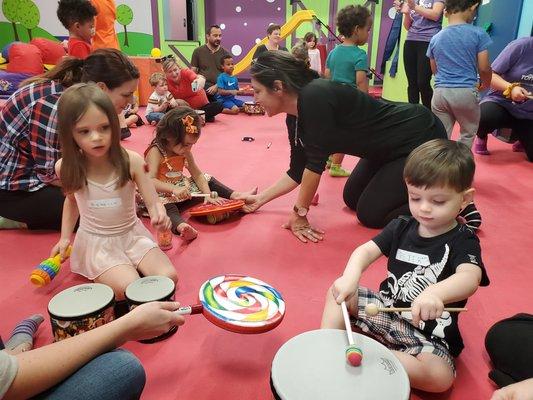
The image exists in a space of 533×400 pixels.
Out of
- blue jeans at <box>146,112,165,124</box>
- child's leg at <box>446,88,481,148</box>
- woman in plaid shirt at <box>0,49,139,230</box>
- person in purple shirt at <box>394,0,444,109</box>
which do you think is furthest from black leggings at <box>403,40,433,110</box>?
woman in plaid shirt at <box>0,49,139,230</box>

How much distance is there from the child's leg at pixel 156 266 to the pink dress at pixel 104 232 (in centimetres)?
2

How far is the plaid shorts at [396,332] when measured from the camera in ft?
3.33

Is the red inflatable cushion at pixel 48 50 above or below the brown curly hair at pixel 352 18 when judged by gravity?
below

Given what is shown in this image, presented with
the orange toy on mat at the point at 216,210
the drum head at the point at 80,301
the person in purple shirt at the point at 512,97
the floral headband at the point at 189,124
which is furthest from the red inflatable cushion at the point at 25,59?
the drum head at the point at 80,301

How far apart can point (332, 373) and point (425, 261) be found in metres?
0.39

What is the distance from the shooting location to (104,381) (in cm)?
77

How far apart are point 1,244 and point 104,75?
791 millimetres

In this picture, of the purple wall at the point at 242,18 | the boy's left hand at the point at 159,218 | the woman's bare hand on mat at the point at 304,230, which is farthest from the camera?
the purple wall at the point at 242,18

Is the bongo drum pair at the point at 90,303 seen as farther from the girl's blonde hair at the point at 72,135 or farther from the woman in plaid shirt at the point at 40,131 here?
the woman in plaid shirt at the point at 40,131

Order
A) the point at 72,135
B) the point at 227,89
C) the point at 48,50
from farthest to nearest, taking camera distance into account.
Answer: the point at 48,50 < the point at 227,89 < the point at 72,135

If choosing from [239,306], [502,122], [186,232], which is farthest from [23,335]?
[502,122]

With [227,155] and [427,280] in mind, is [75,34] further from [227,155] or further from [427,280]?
[427,280]

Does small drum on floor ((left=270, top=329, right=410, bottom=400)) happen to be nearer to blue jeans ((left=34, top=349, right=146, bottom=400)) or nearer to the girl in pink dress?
blue jeans ((left=34, top=349, right=146, bottom=400))

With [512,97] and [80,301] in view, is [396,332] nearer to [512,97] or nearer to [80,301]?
[80,301]
